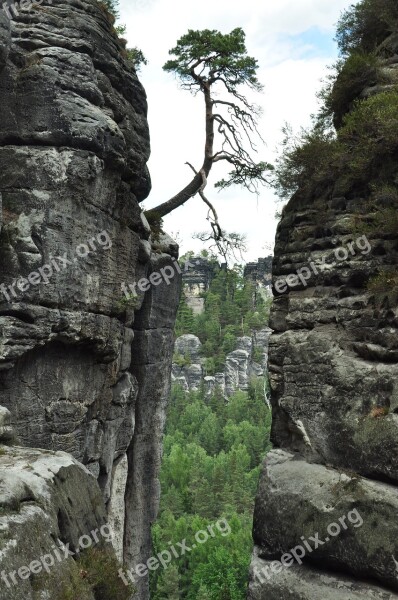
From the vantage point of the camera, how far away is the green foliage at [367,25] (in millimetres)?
10805

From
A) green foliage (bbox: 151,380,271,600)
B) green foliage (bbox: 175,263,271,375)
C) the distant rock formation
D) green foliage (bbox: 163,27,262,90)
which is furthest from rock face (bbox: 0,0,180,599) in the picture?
the distant rock formation

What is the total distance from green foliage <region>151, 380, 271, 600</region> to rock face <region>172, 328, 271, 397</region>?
437 cm

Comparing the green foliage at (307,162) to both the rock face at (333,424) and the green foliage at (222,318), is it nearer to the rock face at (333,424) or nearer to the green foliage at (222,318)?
the rock face at (333,424)

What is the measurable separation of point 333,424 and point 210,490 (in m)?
40.0

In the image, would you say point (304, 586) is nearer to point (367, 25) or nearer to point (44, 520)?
point (44, 520)

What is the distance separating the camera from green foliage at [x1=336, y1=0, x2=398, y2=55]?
425 inches

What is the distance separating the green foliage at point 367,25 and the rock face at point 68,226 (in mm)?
5794

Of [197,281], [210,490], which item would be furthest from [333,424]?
[197,281]

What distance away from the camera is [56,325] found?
11.7 m

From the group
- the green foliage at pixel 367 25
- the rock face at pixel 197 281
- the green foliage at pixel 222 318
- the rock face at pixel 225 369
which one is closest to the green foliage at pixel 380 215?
the green foliage at pixel 367 25

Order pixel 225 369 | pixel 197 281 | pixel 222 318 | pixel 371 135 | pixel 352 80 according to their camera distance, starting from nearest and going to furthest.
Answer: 1. pixel 371 135
2. pixel 352 80
3. pixel 225 369
4. pixel 222 318
5. pixel 197 281

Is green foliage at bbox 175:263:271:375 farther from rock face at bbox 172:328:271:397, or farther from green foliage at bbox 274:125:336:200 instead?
green foliage at bbox 274:125:336:200

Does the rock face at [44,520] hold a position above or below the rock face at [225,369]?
above

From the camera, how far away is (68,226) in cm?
1216
